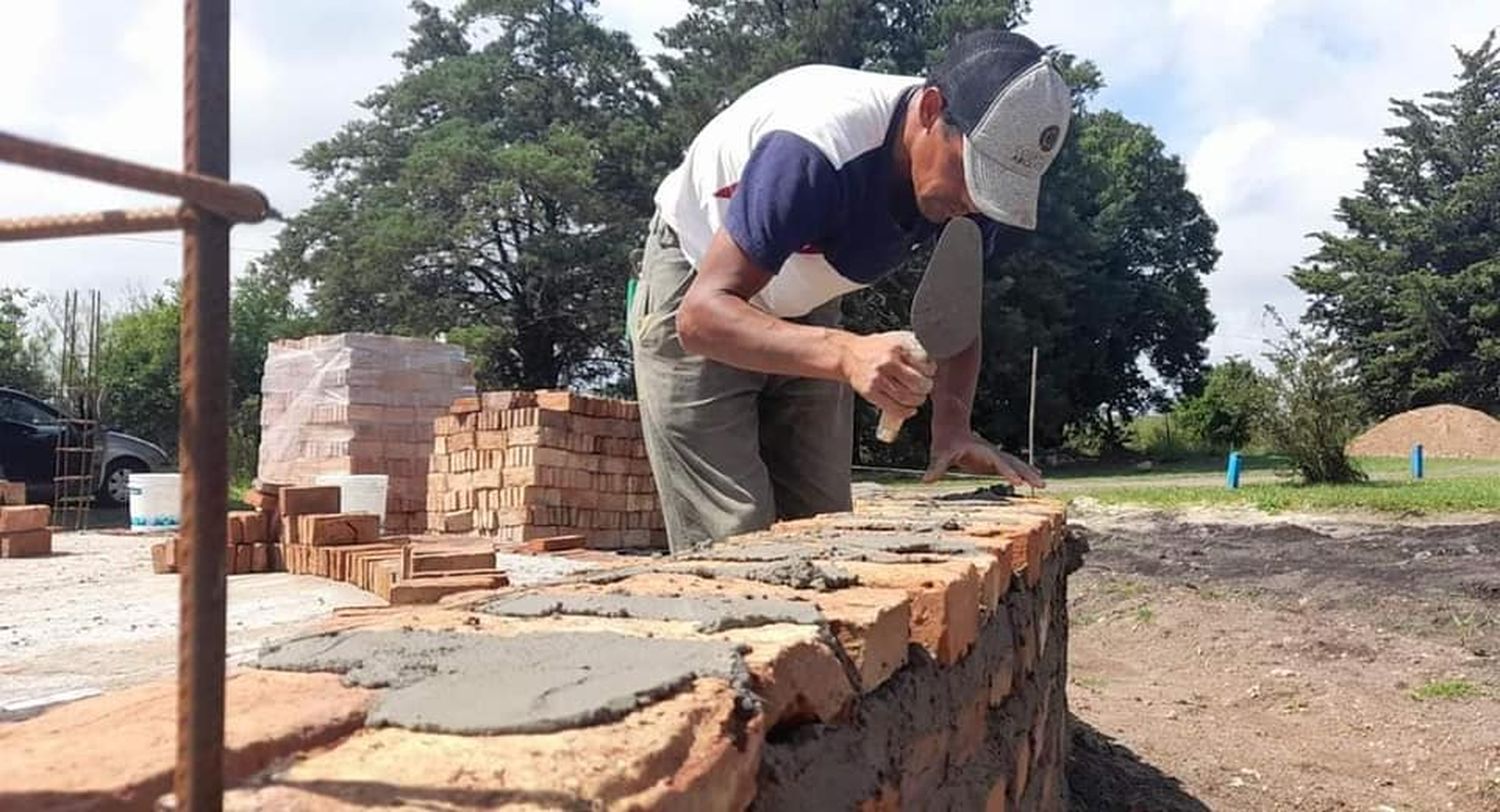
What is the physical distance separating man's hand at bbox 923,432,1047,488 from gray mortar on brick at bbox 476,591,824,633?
1.87m

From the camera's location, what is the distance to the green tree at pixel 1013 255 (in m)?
25.6

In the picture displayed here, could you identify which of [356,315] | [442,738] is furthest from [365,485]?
[356,315]

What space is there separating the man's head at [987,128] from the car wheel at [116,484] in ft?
49.0

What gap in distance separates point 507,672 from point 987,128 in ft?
5.75

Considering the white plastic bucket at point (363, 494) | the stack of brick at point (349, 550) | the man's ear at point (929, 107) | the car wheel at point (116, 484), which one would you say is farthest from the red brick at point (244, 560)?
the car wheel at point (116, 484)

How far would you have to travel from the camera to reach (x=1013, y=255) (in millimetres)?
22500

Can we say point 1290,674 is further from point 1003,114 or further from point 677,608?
point 677,608

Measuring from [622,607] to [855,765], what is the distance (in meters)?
0.33

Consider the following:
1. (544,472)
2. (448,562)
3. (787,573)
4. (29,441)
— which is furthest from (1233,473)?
(787,573)

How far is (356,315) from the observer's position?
2531 cm

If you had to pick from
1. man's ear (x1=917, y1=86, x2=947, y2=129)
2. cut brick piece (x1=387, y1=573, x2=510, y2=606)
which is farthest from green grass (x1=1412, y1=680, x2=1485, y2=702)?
man's ear (x1=917, y1=86, x2=947, y2=129)

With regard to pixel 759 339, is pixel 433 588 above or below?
below

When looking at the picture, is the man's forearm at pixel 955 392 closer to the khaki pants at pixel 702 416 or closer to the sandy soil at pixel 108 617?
the khaki pants at pixel 702 416

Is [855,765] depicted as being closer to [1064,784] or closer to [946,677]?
[946,677]
